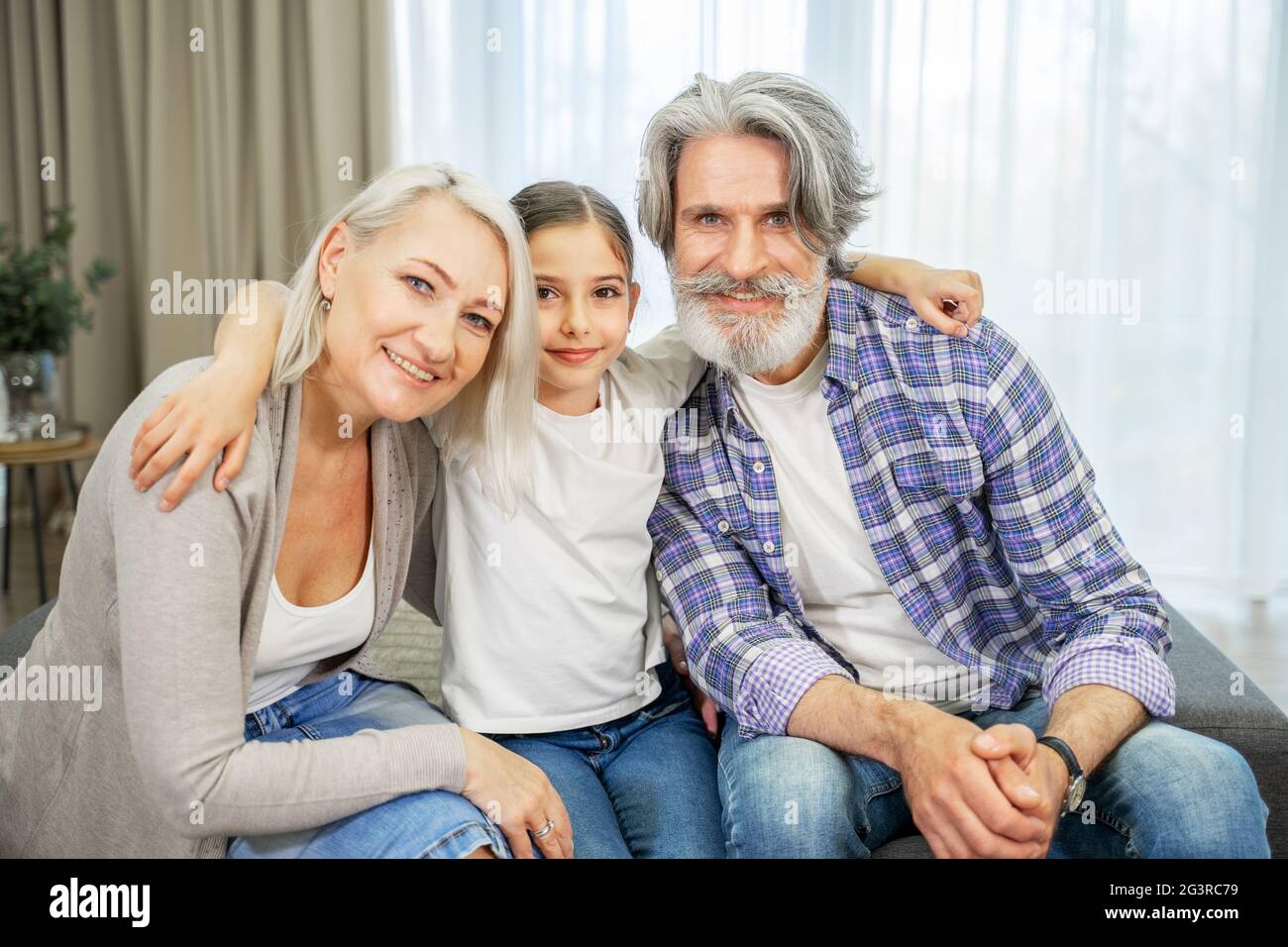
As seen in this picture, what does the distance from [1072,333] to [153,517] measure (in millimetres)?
3161

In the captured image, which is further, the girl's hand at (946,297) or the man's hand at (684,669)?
the man's hand at (684,669)

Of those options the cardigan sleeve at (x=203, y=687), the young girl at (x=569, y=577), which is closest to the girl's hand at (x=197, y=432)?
the cardigan sleeve at (x=203, y=687)

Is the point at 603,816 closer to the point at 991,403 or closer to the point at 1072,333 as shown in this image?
the point at 991,403

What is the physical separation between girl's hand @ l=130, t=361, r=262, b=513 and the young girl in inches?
13.8

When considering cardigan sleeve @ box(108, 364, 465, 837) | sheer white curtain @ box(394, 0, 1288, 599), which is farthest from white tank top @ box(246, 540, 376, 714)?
sheer white curtain @ box(394, 0, 1288, 599)

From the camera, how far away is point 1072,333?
358 centimetres

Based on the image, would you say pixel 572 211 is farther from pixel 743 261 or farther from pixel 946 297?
pixel 946 297

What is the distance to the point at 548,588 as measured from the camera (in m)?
1.42

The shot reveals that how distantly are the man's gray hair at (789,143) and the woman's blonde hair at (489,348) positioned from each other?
0.32m

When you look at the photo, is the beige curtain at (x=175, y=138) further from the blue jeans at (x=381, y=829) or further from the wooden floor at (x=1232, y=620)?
the blue jeans at (x=381, y=829)

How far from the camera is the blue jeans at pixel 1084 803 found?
1189 millimetres

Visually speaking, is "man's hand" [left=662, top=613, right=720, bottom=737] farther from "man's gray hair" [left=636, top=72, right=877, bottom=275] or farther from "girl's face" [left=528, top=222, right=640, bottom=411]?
A: "man's gray hair" [left=636, top=72, right=877, bottom=275]

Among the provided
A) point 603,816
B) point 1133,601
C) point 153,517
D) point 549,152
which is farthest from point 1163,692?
point 549,152

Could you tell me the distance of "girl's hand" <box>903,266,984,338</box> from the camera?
4.79 ft
